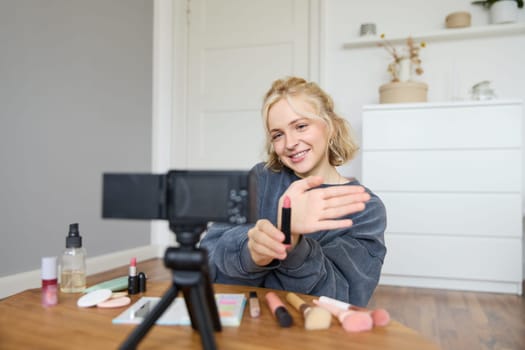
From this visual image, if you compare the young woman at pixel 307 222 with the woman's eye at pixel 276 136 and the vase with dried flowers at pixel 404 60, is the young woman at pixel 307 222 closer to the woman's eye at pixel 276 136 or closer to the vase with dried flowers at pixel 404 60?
the woman's eye at pixel 276 136

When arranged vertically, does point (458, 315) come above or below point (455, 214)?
below

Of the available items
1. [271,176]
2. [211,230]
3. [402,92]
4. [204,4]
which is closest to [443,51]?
[402,92]

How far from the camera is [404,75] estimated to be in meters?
2.79

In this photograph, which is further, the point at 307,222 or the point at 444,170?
the point at 444,170

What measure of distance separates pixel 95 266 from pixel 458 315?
Result: 2110 mm

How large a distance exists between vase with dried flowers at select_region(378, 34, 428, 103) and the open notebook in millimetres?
2289

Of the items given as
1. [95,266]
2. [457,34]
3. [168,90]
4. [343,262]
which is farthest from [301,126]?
[168,90]

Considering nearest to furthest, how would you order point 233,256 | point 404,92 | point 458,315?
point 233,256 → point 458,315 → point 404,92

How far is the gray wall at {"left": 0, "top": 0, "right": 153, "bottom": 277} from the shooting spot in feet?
7.03

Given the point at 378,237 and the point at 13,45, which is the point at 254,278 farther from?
the point at 13,45

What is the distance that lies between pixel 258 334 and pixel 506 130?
242cm

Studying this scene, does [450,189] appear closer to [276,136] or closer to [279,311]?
[276,136]

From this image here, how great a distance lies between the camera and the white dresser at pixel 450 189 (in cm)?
244

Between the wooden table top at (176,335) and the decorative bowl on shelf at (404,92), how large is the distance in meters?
2.30
